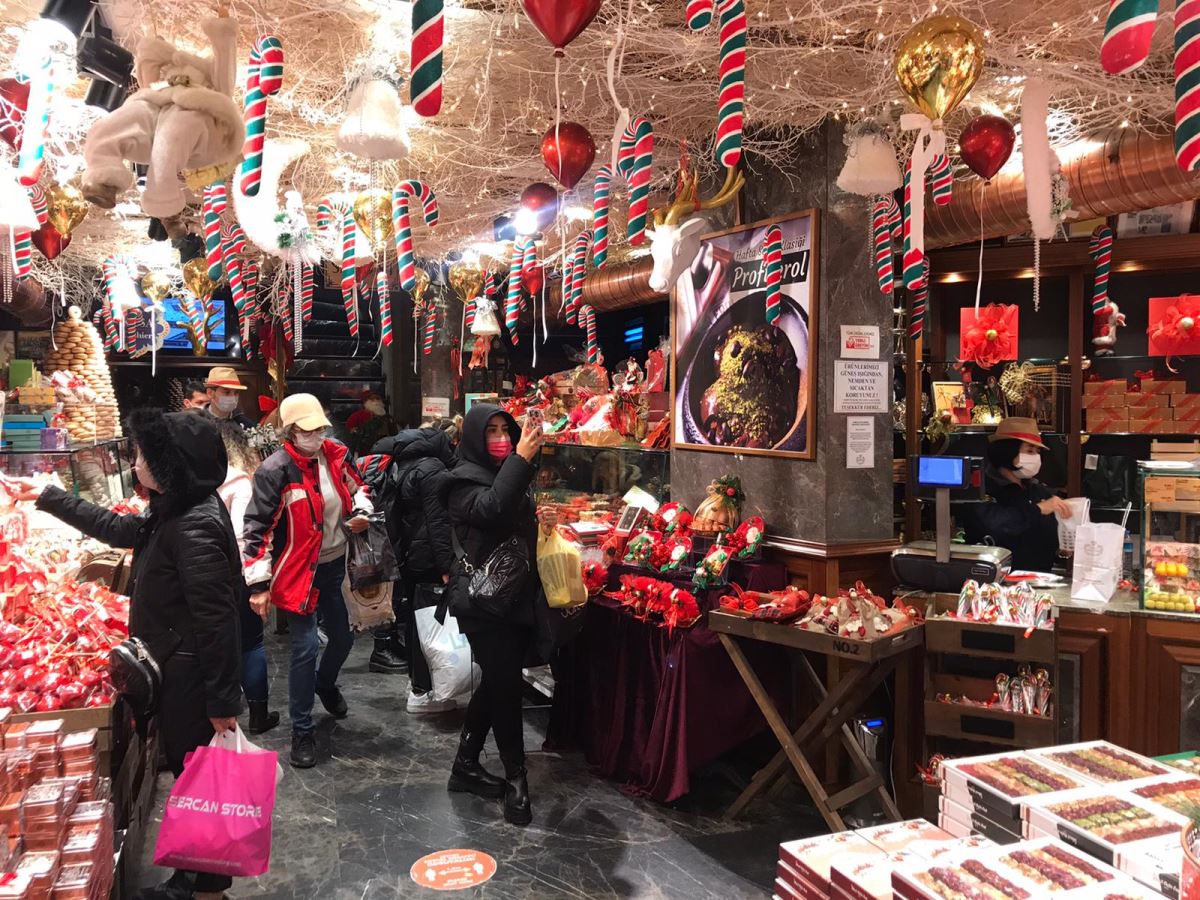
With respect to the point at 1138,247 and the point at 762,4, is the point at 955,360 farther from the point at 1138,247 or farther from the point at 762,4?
the point at 762,4

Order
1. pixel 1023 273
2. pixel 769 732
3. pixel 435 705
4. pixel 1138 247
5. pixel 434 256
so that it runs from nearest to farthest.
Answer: pixel 769 732 → pixel 435 705 → pixel 1138 247 → pixel 1023 273 → pixel 434 256

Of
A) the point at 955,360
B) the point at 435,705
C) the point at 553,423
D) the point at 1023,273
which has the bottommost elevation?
the point at 435,705

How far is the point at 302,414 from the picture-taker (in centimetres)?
422

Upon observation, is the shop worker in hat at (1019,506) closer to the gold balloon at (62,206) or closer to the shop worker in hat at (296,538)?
the shop worker in hat at (296,538)

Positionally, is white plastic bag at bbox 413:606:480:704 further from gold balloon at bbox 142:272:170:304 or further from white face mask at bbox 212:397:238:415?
gold balloon at bbox 142:272:170:304

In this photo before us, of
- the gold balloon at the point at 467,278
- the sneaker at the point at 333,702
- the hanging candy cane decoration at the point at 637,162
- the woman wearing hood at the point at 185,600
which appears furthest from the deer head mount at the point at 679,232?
the gold balloon at the point at 467,278

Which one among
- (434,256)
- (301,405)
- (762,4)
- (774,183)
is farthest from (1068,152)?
(434,256)

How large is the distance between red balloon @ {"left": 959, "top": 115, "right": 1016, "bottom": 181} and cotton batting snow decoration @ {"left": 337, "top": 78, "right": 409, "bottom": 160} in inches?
82.5

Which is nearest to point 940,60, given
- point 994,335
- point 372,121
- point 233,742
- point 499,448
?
point 372,121

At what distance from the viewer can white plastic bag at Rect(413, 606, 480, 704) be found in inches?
188

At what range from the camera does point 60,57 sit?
350 centimetres

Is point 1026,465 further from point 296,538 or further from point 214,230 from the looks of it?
point 214,230

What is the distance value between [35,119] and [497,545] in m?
2.17

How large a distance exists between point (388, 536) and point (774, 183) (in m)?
2.82
